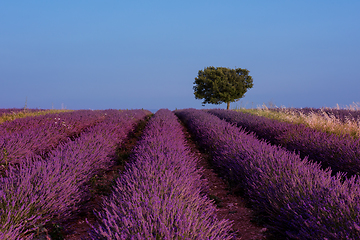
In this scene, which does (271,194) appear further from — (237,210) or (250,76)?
(250,76)

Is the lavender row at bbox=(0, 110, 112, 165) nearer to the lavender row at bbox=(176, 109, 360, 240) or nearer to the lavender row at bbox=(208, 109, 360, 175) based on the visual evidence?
the lavender row at bbox=(176, 109, 360, 240)

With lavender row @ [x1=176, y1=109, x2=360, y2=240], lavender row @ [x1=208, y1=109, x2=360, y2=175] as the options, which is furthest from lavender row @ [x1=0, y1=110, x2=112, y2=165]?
lavender row @ [x1=208, y1=109, x2=360, y2=175]

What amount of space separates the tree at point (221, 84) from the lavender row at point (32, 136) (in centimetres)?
2226

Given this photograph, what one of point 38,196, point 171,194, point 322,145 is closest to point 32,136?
point 38,196

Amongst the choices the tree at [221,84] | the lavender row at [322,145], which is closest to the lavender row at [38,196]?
the lavender row at [322,145]

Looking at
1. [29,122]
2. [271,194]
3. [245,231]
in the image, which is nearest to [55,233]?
[245,231]

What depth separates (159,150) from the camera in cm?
438

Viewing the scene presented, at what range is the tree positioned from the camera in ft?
98.2

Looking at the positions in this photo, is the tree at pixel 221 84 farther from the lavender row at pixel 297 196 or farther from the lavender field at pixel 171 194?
the lavender row at pixel 297 196

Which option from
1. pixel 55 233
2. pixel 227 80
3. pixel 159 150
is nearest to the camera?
pixel 55 233

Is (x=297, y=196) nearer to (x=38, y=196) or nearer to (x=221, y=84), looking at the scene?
(x=38, y=196)

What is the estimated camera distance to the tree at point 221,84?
29938 millimetres

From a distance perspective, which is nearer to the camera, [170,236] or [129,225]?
[170,236]

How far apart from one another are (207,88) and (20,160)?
91.0 ft
